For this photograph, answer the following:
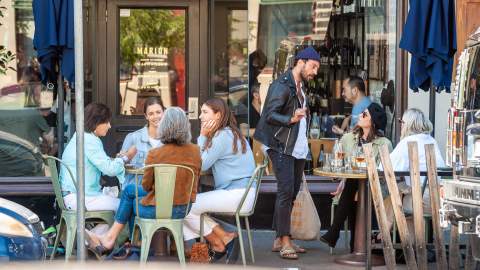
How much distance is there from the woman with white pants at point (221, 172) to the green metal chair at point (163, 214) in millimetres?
553

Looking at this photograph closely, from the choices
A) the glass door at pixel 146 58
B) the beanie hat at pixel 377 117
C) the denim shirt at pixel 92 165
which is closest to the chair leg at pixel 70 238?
the denim shirt at pixel 92 165

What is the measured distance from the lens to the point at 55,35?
9094 mm

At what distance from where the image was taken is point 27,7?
10609mm

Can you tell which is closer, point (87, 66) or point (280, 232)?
point (280, 232)

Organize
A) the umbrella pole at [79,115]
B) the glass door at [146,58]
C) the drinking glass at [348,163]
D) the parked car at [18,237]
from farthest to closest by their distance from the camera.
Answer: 1. the glass door at [146,58]
2. the drinking glass at [348,163]
3. the parked car at [18,237]
4. the umbrella pole at [79,115]

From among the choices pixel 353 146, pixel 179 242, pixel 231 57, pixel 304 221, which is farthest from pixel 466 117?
pixel 231 57

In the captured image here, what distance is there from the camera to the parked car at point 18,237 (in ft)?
21.1

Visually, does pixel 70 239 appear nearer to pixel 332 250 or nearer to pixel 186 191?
pixel 186 191

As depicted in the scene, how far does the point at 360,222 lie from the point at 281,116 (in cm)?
116

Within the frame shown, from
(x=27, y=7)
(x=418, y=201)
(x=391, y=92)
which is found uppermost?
(x=27, y=7)

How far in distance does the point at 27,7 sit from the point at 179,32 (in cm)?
177

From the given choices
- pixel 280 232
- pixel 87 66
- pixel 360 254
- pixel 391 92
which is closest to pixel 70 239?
pixel 280 232

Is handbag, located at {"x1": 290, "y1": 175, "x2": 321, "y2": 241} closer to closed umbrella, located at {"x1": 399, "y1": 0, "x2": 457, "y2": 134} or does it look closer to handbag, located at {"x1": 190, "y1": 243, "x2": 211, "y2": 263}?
handbag, located at {"x1": 190, "y1": 243, "x2": 211, "y2": 263}

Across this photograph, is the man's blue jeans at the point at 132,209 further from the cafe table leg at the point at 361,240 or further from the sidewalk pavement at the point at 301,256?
the cafe table leg at the point at 361,240
